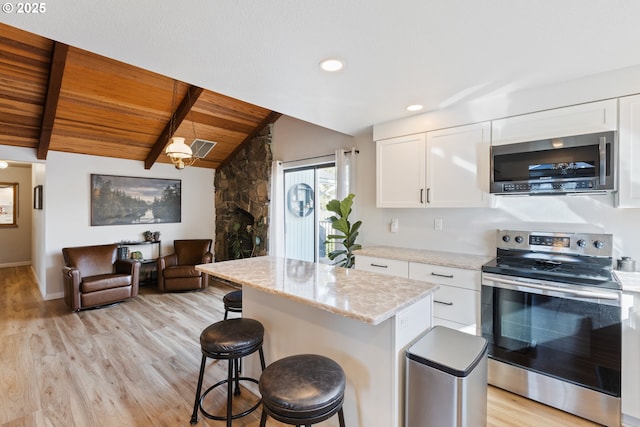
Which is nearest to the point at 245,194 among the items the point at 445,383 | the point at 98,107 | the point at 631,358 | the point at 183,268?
the point at 183,268

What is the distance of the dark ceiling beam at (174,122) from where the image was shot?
4027mm

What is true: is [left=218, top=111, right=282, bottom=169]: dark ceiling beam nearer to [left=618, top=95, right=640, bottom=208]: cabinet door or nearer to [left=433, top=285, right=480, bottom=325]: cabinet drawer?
[left=433, top=285, right=480, bottom=325]: cabinet drawer

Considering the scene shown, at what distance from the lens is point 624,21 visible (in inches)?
62.8

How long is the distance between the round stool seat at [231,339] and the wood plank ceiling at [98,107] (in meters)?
3.34

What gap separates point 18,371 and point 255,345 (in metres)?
2.46

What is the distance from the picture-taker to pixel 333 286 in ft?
5.69

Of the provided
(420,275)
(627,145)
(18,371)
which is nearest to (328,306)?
(420,275)

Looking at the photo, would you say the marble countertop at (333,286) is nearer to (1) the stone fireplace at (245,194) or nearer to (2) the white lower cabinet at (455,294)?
(2) the white lower cabinet at (455,294)

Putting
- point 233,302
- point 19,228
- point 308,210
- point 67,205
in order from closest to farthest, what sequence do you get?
1. point 233,302
2. point 67,205
3. point 308,210
4. point 19,228

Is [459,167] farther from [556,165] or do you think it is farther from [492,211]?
[556,165]

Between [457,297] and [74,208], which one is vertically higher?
[74,208]

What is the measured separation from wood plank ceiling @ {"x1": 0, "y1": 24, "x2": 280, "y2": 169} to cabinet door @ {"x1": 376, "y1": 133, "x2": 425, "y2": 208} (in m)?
2.59

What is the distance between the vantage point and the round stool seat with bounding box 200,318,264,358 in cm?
171

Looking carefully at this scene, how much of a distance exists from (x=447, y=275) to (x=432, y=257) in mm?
316
